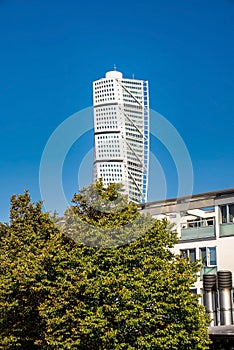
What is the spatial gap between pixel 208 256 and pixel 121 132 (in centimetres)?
5374

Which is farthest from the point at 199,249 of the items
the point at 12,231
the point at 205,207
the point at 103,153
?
the point at 103,153

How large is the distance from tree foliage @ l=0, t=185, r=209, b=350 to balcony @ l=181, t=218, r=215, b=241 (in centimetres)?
1374

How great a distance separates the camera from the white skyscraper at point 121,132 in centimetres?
9300

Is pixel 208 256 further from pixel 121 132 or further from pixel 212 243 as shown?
pixel 121 132

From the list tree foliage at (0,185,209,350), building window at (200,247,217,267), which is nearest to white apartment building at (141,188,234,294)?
building window at (200,247,217,267)

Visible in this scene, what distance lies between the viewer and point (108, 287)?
3041 cm

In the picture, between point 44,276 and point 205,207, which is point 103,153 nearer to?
point 205,207

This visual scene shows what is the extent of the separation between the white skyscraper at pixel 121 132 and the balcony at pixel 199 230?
3642 cm

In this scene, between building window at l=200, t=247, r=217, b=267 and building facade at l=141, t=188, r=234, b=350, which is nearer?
building facade at l=141, t=188, r=234, b=350

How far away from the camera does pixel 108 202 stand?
3362cm

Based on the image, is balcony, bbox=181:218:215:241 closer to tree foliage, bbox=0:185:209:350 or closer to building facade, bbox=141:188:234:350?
building facade, bbox=141:188:234:350

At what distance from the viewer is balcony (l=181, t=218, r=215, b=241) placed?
4697cm

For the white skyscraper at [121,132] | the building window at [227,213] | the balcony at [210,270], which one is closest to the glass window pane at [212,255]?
the balcony at [210,270]

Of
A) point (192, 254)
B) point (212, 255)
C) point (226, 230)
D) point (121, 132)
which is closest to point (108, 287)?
point (226, 230)
